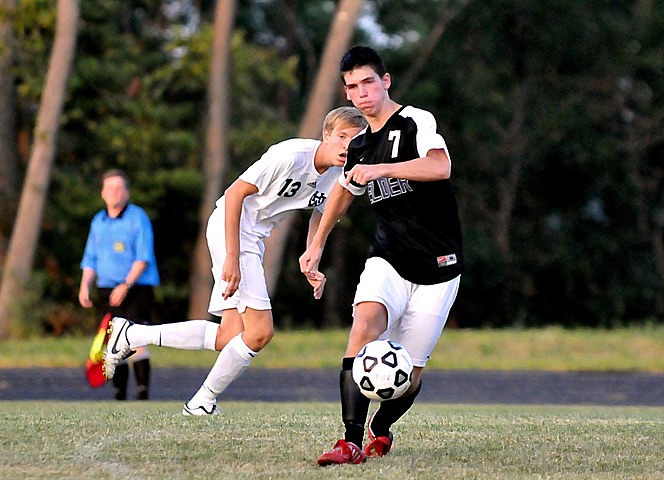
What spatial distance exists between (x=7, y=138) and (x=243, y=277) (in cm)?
1845

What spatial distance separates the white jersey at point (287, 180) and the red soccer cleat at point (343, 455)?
2.55 metres

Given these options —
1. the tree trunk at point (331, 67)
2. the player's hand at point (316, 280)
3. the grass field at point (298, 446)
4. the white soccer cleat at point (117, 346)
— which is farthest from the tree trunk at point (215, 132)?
the player's hand at point (316, 280)

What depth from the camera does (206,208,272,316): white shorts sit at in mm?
8688

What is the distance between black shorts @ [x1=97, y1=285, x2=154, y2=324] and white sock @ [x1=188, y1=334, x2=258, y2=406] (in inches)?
108

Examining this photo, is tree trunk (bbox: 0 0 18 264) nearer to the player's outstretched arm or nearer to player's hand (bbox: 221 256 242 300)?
player's hand (bbox: 221 256 242 300)

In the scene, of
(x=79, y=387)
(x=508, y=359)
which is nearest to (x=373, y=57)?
(x=79, y=387)

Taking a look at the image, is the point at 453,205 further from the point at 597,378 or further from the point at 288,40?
the point at 288,40


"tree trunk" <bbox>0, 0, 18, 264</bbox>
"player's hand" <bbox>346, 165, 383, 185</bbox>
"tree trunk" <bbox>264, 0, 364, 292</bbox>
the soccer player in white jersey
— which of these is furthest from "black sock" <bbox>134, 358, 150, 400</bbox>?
"tree trunk" <bbox>0, 0, 18, 264</bbox>

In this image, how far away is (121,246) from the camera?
11406 mm

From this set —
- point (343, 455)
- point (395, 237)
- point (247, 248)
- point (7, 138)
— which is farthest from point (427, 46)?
point (343, 455)

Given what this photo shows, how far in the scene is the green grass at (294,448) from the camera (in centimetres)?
597

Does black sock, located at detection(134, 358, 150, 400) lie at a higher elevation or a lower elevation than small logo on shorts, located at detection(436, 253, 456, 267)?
lower

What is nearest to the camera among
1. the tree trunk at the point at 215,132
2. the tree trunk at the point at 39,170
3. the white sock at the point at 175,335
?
the white sock at the point at 175,335

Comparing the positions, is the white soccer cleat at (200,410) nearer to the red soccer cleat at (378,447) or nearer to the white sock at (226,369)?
the white sock at (226,369)
